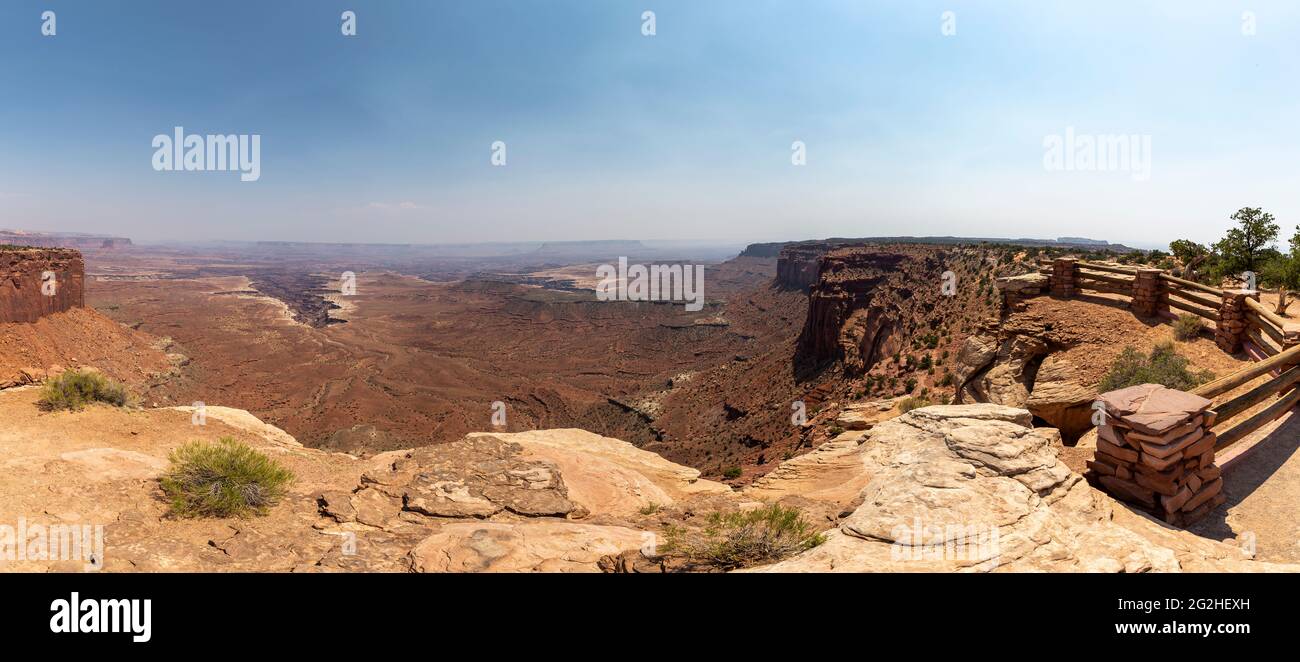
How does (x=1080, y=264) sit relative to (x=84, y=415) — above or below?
above

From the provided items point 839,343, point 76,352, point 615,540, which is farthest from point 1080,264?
point 76,352

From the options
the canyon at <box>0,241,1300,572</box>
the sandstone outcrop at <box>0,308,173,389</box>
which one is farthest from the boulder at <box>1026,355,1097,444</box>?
the sandstone outcrop at <box>0,308,173,389</box>

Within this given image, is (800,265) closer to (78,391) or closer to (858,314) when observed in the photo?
(858,314)

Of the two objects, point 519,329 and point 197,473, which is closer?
point 197,473

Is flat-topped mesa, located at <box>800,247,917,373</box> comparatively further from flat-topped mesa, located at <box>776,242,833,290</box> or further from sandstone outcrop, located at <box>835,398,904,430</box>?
flat-topped mesa, located at <box>776,242,833,290</box>
